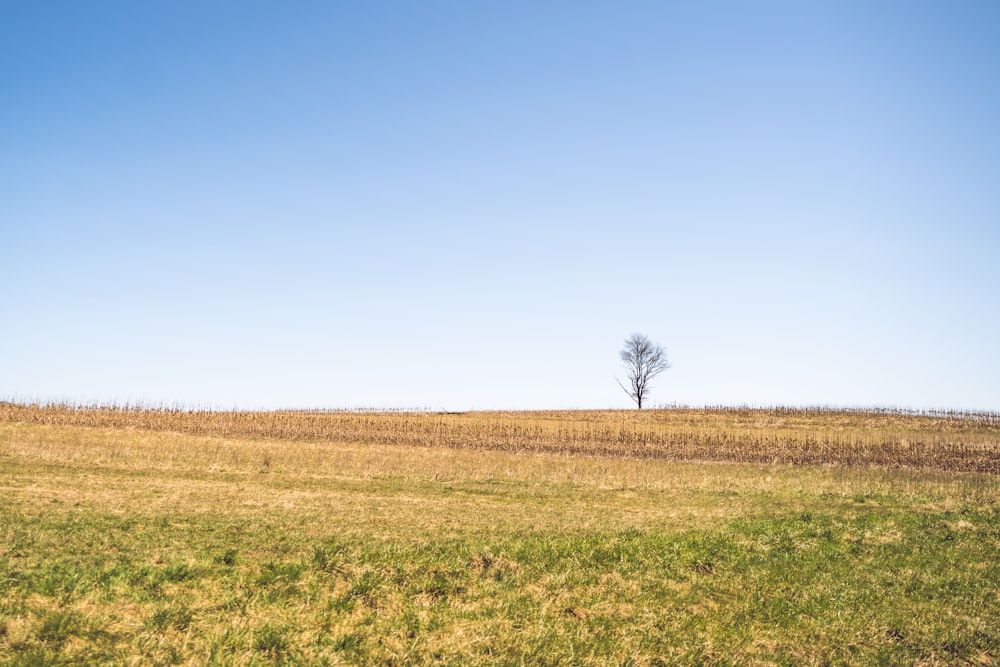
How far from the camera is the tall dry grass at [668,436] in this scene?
140ft

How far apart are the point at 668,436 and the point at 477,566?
4345 centimetres

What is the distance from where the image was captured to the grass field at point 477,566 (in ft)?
28.7

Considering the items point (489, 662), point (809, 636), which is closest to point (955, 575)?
point (809, 636)

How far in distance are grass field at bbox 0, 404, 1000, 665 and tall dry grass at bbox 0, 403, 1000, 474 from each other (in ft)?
44.6

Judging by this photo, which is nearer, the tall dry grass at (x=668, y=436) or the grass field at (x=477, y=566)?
the grass field at (x=477, y=566)

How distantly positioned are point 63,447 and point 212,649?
30024mm

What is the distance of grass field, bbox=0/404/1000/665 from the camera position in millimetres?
8742

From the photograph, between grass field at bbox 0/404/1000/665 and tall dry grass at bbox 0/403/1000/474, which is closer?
grass field at bbox 0/404/1000/665

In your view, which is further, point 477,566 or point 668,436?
point 668,436

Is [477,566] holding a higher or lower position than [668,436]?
higher

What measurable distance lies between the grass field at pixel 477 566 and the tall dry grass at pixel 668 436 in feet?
44.6

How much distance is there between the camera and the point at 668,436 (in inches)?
2076

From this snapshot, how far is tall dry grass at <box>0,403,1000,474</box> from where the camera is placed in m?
42.8

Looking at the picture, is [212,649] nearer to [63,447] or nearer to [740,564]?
[740,564]
